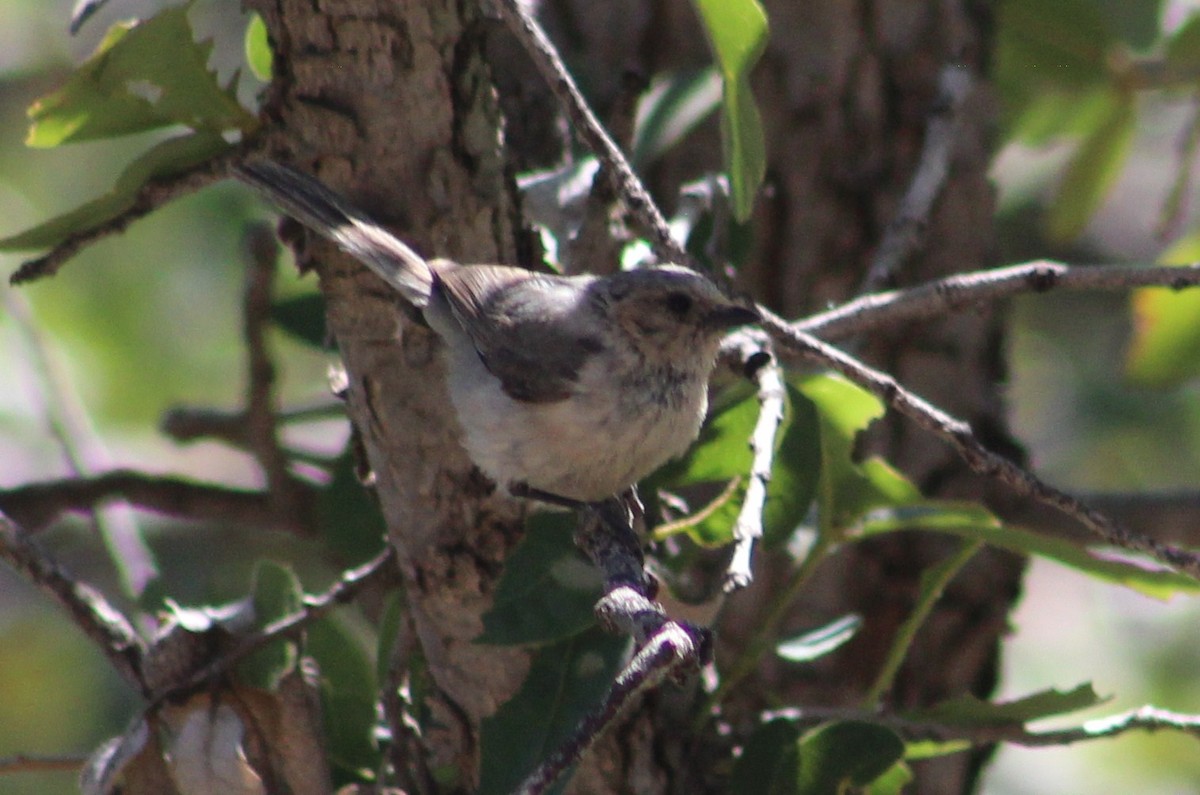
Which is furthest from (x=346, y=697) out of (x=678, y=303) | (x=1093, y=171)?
(x=1093, y=171)

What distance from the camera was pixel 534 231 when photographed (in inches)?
99.3

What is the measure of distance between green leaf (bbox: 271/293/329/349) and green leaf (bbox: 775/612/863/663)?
1279mm

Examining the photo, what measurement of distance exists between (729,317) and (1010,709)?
0.94 metres

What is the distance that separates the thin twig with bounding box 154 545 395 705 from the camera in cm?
230

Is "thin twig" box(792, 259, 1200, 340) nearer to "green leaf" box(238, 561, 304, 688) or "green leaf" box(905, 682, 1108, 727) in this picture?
"green leaf" box(905, 682, 1108, 727)

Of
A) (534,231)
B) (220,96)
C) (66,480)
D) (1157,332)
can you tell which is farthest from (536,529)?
(1157,332)

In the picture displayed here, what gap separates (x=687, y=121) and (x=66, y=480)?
5.79 feet

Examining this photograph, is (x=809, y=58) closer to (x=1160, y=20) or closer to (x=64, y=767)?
(x=1160, y=20)

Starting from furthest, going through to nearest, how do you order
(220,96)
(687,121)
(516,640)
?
(687,121) → (220,96) → (516,640)

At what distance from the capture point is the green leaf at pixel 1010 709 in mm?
2381

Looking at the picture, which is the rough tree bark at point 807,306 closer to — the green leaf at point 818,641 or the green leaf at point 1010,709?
the green leaf at point 818,641

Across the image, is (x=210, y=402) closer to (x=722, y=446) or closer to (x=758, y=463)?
(x=722, y=446)

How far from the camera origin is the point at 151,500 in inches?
128

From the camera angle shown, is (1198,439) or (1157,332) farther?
(1198,439)
